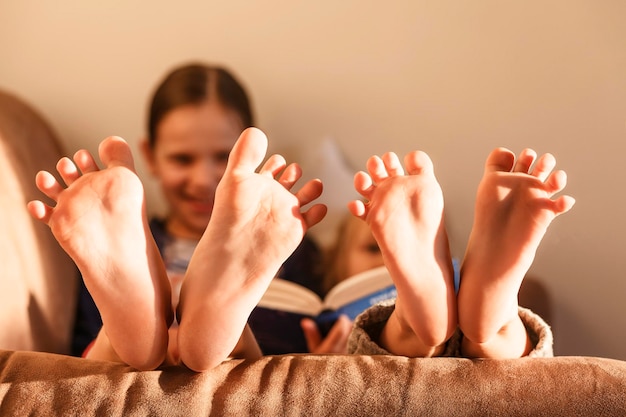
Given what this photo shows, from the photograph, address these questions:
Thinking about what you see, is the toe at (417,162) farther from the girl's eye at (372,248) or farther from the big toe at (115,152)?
the girl's eye at (372,248)

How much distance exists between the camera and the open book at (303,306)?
3.99ft

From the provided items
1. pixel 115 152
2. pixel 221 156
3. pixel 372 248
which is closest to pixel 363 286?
→ pixel 372 248

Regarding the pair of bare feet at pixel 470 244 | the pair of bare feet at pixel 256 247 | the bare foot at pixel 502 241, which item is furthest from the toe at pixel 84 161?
the bare foot at pixel 502 241

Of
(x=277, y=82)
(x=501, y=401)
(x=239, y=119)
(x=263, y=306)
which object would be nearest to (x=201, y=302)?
(x=501, y=401)

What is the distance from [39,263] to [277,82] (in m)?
0.73

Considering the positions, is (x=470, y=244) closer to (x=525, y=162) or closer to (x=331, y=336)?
(x=525, y=162)

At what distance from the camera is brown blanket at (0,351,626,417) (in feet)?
1.97

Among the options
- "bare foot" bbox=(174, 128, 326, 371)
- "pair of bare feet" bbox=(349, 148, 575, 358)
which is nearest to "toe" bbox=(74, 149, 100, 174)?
"bare foot" bbox=(174, 128, 326, 371)

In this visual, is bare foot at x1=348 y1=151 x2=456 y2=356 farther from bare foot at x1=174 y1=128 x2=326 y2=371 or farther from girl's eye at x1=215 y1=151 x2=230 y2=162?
girl's eye at x1=215 y1=151 x2=230 y2=162

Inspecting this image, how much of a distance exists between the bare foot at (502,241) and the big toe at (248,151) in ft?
0.80

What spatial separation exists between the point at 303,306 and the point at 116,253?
0.65m

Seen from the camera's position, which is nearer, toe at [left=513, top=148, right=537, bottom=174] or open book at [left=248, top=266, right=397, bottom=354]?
toe at [left=513, top=148, right=537, bottom=174]

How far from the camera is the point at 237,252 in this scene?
2.23 ft

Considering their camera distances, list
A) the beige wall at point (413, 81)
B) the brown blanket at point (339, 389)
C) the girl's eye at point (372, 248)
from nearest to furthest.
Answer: the brown blanket at point (339, 389) → the beige wall at point (413, 81) → the girl's eye at point (372, 248)
